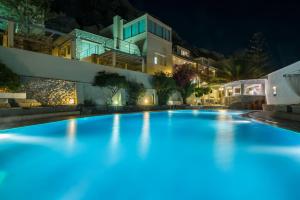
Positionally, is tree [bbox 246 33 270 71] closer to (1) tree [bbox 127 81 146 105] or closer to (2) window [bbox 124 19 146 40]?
(2) window [bbox 124 19 146 40]

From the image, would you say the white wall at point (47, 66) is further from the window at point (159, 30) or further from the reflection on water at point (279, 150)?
the reflection on water at point (279, 150)

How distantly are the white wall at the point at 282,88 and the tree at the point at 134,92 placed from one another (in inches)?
454

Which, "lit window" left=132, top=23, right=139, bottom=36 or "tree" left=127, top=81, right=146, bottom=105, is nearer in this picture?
"tree" left=127, top=81, right=146, bottom=105

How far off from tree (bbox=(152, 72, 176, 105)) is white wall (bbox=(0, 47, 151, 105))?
3026 millimetres

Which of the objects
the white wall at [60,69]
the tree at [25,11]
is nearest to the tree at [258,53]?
the white wall at [60,69]

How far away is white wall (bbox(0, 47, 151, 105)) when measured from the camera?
12516mm

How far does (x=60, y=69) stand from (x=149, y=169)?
13.2m

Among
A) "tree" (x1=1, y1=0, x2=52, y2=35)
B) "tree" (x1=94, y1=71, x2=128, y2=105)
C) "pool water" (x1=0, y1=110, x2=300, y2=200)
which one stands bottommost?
"pool water" (x1=0, y1=110, x2=300, y2=200)

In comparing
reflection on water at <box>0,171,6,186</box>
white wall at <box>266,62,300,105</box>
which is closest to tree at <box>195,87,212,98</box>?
white wall at <box>266,62,300,105</box>

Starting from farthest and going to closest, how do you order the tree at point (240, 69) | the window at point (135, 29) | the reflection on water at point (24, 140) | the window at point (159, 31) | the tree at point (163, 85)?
the tree at point (240, 69) < the window at point (159, 31) < the window at point (135, 29) < the tree at point (163, 85) < the reflection on water at point (24, 140)

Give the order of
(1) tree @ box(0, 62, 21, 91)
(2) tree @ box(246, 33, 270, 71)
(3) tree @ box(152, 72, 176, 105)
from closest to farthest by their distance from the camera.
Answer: (1) tree @ box(0, 62, 21, 91) < (3) tree @ box(152, 72, 176, 105) < (2) tree @ box(246, 33, 270, 71)

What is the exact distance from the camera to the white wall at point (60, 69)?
41.1 ft

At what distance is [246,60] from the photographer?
3067cm

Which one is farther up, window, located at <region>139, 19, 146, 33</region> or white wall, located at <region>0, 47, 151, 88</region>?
window, located at <region>139, 19, 146, 33</region>
